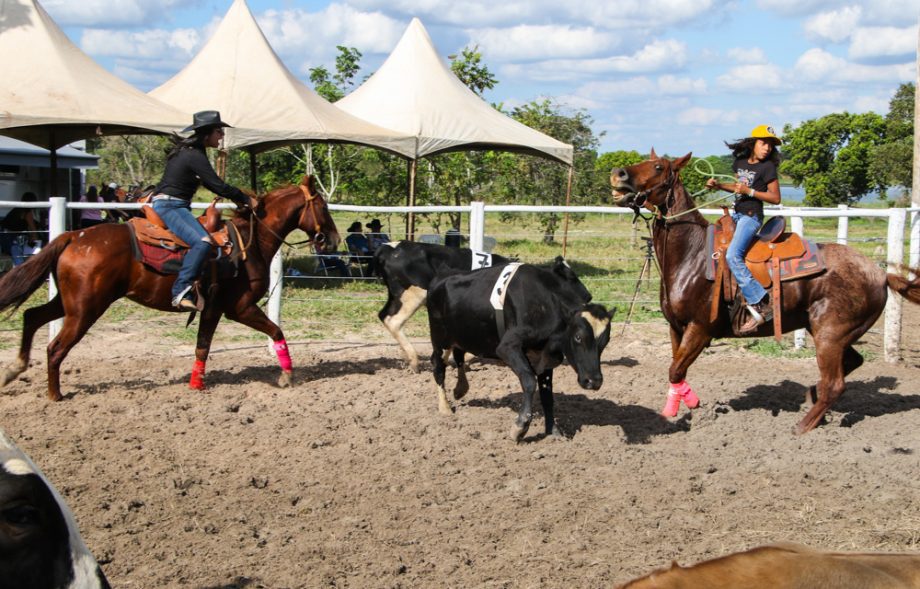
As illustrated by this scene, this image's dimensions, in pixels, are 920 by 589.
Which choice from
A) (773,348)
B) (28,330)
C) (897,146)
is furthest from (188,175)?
(897,146)

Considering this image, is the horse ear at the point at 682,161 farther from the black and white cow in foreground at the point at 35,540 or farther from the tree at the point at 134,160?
the tree at the point at 134,160

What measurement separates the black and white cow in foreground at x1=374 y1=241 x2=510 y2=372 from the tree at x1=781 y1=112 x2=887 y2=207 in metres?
28.5

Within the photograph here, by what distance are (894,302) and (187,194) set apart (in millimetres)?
7365

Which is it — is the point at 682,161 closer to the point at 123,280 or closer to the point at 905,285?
the point at 905,285

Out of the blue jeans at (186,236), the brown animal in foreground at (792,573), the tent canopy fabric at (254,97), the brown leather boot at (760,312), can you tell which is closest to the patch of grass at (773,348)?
the brown leather boot at (760,312)

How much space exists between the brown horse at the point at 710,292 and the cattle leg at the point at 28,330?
501 centimetres

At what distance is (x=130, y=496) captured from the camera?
5688mm

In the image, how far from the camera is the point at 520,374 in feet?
22.7

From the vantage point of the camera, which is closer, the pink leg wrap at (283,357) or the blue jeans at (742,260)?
the blue jeans at (742,260)

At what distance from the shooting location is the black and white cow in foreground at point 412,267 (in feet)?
31.6

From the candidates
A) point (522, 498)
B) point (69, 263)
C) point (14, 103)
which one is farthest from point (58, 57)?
point (522, 498)

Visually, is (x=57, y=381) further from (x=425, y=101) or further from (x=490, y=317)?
(x=425, y=101)

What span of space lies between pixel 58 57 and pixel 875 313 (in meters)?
13.3

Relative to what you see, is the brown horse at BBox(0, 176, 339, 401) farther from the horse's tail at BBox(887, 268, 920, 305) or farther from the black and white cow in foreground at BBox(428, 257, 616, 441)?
the horse's tail at BBox(887, 268, 920, 305)
